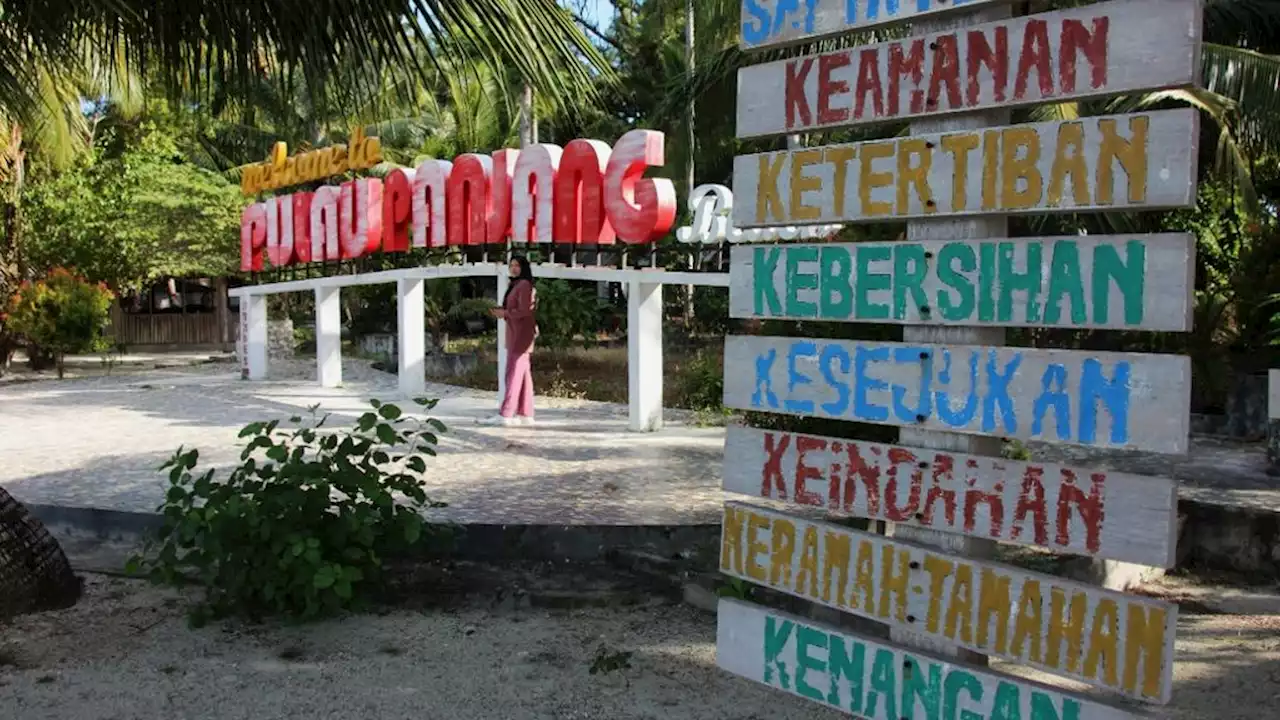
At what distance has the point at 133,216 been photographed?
2116 centimetres

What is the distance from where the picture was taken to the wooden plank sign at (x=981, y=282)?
254 cm

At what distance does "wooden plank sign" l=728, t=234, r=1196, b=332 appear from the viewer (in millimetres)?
2537

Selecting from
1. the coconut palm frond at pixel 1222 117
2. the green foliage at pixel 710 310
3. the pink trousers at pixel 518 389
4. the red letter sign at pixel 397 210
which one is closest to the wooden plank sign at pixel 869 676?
the coconut palm frond at pixel 1222 117

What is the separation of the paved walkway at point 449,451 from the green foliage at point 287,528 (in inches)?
59.2

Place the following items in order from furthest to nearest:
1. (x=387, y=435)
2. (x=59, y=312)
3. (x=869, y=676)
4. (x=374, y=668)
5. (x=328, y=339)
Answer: (x=59, y=312) < (x=328, y=339) < (x=387, y=435) < (x=374, y=668) < (x=869, y=676)

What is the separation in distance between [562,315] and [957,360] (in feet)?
50.5

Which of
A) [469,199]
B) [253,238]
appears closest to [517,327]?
[469,199]

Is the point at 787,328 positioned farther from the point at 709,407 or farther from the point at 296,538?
the point at 709,407

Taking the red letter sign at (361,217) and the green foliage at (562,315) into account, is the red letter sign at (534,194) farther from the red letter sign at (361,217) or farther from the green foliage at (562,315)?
the green foliage at (562,315)

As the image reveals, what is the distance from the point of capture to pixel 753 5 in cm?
336

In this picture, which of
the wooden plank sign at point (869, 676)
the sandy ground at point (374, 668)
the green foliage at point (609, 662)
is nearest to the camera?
the wooden plank sign at point (869, 676)

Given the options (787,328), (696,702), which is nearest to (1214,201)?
(787,328)

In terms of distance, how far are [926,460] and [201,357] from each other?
25146mm

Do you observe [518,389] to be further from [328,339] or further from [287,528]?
[287,528]
